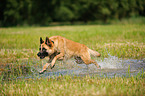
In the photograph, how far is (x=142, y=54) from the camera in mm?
9102

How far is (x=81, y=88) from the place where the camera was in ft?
15.3

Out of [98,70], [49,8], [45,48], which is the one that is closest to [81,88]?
[45,48]

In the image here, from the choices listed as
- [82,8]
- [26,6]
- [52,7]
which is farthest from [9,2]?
[82,8]

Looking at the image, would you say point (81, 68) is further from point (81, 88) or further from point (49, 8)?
point (49, 8)

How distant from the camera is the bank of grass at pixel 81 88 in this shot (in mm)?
4274

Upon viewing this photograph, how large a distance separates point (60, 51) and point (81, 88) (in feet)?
8.23

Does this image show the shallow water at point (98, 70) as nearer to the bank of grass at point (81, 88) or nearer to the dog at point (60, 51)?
the dog at point (60, 51)

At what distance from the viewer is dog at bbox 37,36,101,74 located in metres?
6.48

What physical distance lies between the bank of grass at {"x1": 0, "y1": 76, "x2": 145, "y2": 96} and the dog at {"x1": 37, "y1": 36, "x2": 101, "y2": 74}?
1.30 metres

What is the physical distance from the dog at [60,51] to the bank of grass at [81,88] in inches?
51.1

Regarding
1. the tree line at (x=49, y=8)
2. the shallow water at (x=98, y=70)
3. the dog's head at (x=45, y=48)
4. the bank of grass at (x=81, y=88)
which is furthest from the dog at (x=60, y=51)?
the tree line at (x=49, y=8)

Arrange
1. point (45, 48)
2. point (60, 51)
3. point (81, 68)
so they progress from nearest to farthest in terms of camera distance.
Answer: point (45, 48)
point (60, 51)
point (81, 68)

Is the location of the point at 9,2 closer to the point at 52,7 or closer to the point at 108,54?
the point at 52,7

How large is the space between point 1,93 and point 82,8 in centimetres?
3783
